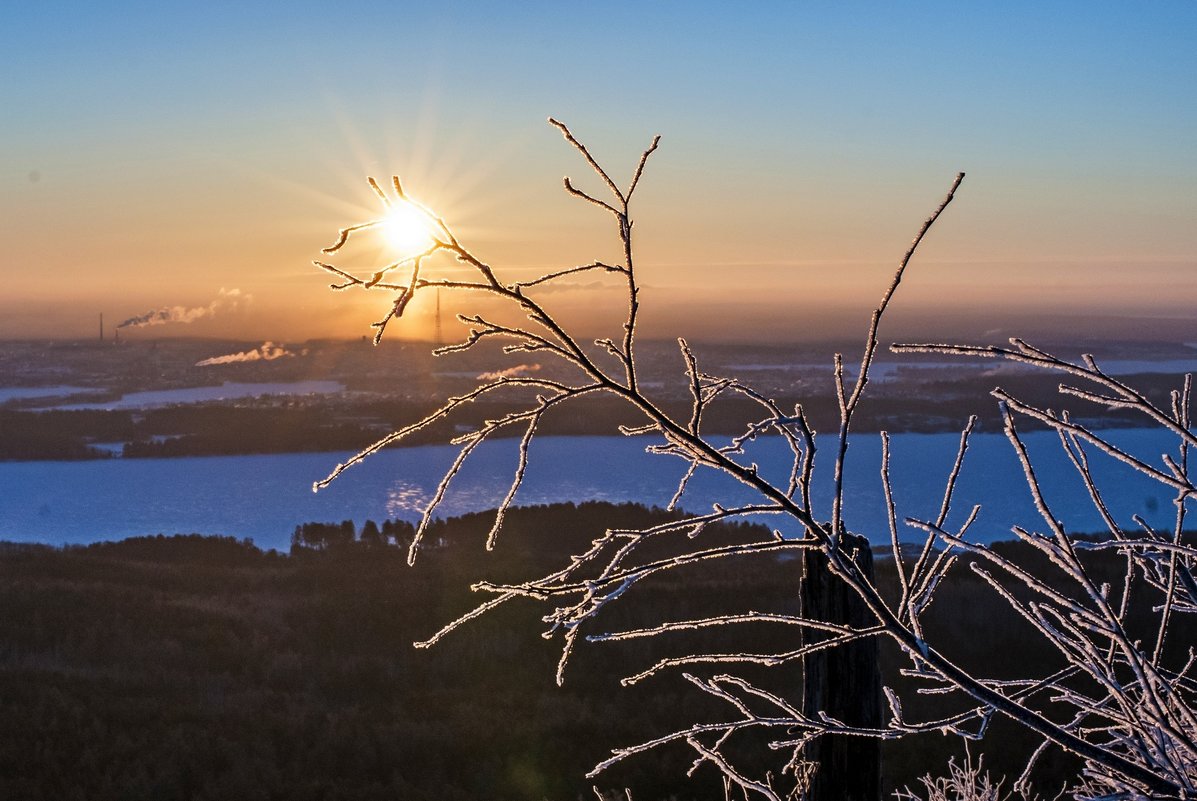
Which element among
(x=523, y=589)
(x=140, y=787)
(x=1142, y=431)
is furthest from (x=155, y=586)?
(x=1142, y=431)

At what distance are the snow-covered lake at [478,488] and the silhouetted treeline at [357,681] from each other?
219 inches

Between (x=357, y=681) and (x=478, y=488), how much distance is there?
24871 millimetres

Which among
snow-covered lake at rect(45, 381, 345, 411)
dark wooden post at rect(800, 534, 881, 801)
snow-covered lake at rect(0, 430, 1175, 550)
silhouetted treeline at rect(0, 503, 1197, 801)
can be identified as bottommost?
snow-covered lake at rect(0, 430, 1175, 550)

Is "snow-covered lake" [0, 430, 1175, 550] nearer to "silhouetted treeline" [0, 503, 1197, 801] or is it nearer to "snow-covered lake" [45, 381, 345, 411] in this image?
"silhouetted treeline" [0, 503, 1197, 801]

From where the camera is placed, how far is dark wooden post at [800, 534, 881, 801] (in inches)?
102

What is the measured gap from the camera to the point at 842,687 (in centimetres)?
266

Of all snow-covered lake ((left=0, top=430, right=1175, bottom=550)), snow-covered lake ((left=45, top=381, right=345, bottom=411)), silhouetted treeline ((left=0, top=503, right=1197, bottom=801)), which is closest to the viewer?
silhouetted treeline ((left=0, top=503, right=1197, bottom=801))

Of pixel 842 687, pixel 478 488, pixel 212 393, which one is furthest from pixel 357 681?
pixel 212 393

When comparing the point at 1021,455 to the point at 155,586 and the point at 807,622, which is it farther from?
the point at 155,586

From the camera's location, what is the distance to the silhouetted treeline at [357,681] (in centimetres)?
1068

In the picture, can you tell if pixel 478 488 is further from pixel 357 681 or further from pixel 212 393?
pixel 212 393

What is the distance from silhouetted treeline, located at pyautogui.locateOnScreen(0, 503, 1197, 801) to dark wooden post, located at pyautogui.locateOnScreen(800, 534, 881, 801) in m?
7.90

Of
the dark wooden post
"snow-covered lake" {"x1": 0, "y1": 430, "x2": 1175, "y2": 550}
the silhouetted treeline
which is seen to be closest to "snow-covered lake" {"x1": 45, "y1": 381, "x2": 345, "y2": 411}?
"snow-covered lake" {"x1": 0, "y1": 430, "x2": 1175, "y2": 550}

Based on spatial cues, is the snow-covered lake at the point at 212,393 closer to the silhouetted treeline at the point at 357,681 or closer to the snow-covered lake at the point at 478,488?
the snow-covered lake at the point at 478,488
